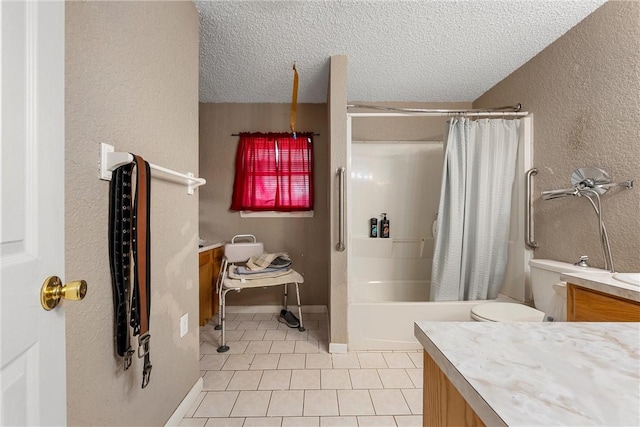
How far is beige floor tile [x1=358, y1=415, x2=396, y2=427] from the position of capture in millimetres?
1371

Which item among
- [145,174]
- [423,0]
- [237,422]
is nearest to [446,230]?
[423,0]

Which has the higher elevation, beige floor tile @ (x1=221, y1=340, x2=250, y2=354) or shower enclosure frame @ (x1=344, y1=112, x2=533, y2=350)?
shower enclosure frame @ (x1=344, y1=112, x2=533, y2=350)

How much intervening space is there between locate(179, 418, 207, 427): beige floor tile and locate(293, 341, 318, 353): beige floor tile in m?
0.82

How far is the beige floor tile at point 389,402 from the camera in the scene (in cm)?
147

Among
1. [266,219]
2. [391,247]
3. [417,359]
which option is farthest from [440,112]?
[266,219]

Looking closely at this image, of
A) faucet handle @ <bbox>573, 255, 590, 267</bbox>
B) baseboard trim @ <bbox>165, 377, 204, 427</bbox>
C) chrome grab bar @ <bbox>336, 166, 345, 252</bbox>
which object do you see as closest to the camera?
baseboard trim @ <bbox>165, 377, 204, 427</bbox>

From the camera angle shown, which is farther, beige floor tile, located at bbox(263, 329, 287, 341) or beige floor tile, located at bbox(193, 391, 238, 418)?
beige floor tile, located at bbox(263, 329, 287, 341)

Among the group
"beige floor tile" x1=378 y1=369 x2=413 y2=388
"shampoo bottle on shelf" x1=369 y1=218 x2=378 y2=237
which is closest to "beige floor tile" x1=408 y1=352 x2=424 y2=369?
"beige floor tile" x1=378 y1=369 x2=413 y2=388

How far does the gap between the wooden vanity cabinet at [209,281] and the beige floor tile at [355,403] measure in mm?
1480

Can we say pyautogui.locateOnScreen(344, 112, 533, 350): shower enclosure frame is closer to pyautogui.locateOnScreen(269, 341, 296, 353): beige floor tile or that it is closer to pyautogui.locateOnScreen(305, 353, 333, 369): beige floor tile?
pyautogui.locateOnScreen(305, 353, 333, 369): beige floor tile

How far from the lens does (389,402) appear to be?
5.05 ft

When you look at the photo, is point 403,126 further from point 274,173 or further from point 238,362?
point 238,362

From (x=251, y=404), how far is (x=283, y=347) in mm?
657

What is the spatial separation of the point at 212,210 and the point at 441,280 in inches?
94.6
